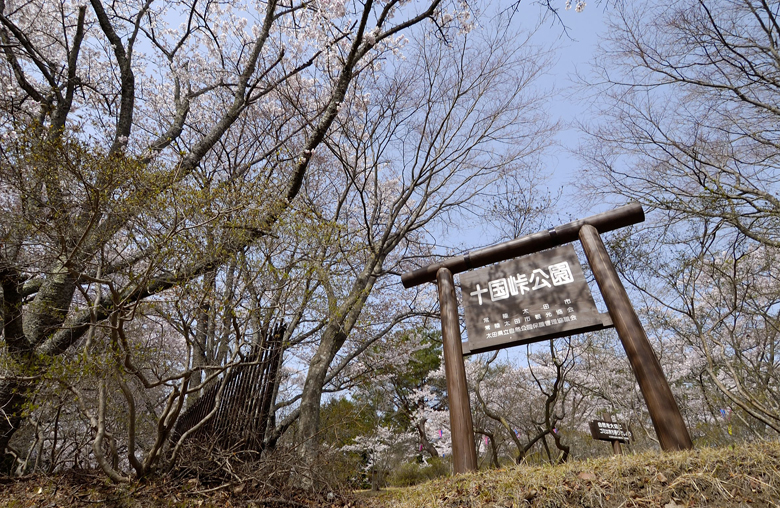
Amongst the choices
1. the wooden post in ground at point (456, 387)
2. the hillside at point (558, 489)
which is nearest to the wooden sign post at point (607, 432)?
the wooden post in ground at point (456, 387)

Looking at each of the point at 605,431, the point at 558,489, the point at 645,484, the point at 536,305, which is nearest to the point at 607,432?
the point at 605,431

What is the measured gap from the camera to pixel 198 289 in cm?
395

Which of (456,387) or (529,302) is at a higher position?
(529,302)

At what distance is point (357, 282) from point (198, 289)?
3013mm

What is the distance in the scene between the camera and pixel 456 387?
12.9 ft

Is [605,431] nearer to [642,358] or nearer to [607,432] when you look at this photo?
[607,432]

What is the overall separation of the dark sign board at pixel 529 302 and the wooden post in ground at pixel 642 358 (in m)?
0.18

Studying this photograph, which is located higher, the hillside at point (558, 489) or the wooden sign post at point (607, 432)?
the wooden sign post at point (607, 432)

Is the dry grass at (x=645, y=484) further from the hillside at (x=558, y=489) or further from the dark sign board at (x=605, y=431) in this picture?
the dark sign board at (x=605, y=431)

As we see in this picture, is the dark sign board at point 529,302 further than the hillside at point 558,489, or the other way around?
the dark sign board at point 529,302

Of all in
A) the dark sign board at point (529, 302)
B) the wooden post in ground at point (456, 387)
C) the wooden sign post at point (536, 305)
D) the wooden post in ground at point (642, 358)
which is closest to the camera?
the wooden post in ground at point (642, 358)

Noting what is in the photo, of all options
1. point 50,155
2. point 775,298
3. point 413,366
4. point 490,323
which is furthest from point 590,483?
point 413,366

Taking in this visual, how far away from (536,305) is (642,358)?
3.66 ft

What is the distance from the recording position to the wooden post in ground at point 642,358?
3004 mm
